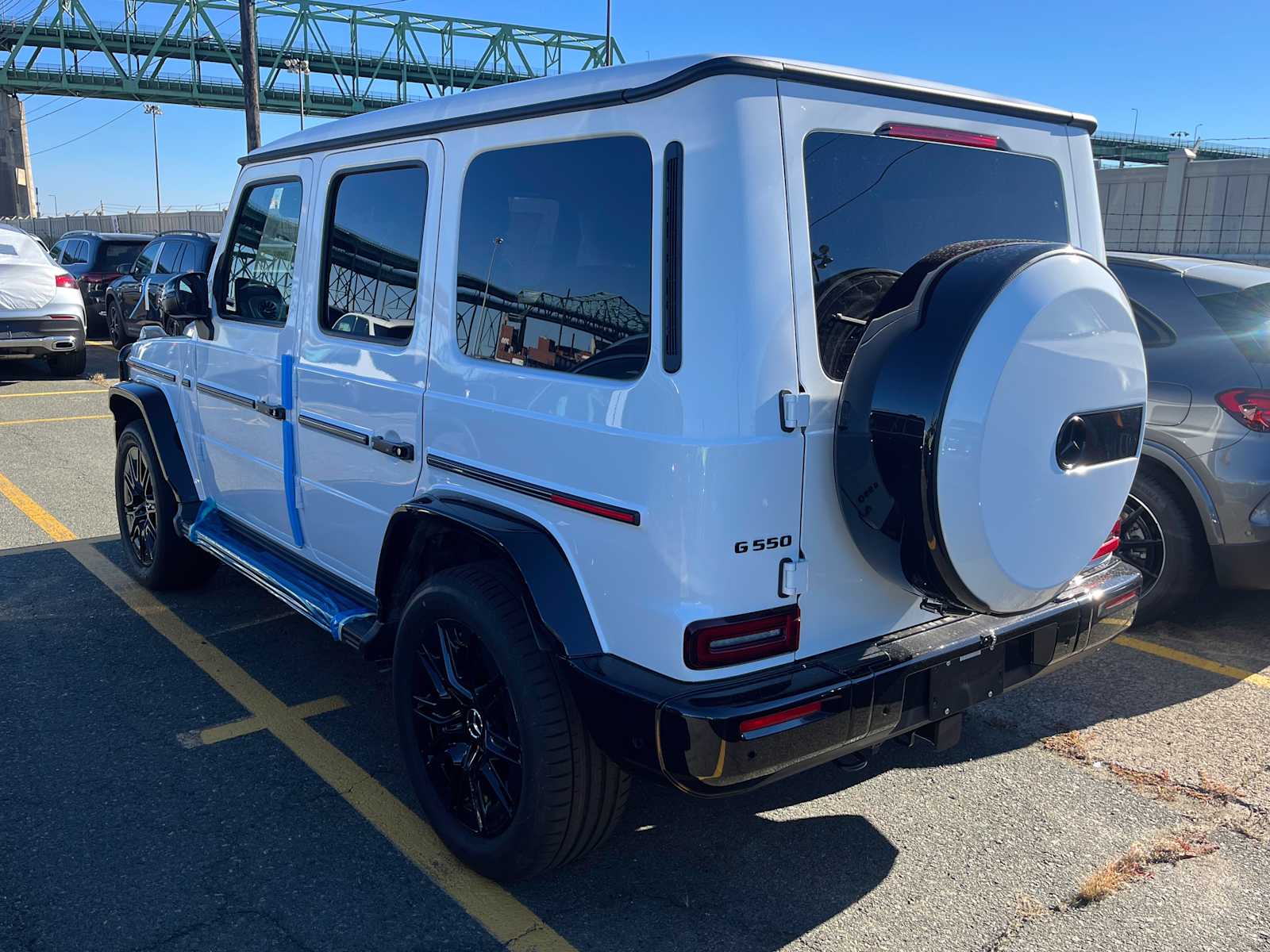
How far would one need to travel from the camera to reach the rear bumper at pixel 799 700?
2.30 meters

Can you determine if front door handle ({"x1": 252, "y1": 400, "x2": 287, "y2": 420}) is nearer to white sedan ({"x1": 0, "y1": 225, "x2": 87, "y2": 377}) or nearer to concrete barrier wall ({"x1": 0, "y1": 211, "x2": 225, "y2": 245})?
white sedan ({"x1": 0, "y1": 225, "x2": 87, "y2": 377})

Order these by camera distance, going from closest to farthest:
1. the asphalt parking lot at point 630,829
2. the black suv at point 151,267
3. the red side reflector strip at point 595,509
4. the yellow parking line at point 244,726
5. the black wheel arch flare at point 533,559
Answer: the red side reflector strip at point 595,509, the black wheel arch flare at point 533,559, the asphalt parking lot at point 630,829, the yellow parking line at point 244,726, the black suv at point 151,267

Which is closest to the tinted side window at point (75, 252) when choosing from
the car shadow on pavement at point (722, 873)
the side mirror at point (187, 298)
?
the side mirror at point (187, 298)

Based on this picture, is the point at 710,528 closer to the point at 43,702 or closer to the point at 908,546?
the point at 908,546

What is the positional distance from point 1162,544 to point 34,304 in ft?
40.3

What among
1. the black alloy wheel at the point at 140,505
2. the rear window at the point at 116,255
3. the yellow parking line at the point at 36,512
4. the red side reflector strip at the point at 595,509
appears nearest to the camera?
the red side reflector strip at the point at 595,509

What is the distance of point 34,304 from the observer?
1215cm

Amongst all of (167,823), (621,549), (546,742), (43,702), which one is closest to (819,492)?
(621,549)

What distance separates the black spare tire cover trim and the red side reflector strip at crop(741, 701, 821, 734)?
378 millimetres

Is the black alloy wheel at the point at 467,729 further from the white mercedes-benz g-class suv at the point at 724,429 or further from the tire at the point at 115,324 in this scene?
the tire at the point at 115,324

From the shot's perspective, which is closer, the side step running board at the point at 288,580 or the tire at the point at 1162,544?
the side step running board at the point at 288,580

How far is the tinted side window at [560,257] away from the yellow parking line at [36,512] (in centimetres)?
453

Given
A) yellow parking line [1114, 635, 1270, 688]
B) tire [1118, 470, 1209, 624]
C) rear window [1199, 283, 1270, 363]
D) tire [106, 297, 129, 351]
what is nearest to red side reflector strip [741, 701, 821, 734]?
tire [1118, 470, 1209, 624]

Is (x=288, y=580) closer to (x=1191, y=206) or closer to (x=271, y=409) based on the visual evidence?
(x=271, y=409)
